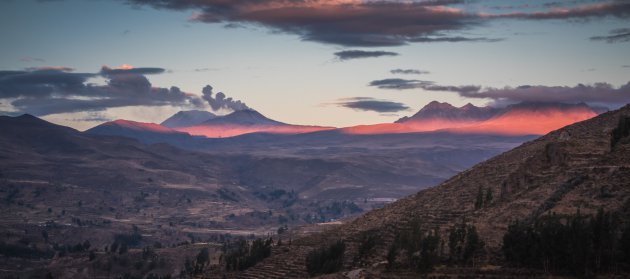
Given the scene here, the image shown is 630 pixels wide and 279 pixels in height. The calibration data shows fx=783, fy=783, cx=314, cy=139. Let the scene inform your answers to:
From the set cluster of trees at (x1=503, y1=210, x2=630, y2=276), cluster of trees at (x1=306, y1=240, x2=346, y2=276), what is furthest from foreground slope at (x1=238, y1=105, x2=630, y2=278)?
cluster of trees at (x1=503, y1=210, x2=630, y2=276)

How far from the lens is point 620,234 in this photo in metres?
97.8

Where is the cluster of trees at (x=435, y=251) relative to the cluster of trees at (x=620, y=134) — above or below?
below

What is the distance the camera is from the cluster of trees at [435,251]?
339 ft

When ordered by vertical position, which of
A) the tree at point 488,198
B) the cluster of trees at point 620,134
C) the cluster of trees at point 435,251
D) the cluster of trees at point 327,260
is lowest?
the cluster of trees at point 327,260

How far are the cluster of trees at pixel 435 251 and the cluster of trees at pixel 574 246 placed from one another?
4.72 m

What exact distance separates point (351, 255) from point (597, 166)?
135ft

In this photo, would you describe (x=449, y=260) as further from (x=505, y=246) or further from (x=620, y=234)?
(x=620, y=234)

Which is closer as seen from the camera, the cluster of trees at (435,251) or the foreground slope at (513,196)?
the cluster of trees at (435,251)

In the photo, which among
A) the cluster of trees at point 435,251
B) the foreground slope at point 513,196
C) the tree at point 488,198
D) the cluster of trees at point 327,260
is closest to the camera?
the cluster of trees at point 435,251

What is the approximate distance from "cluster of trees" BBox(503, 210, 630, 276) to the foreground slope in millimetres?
4162

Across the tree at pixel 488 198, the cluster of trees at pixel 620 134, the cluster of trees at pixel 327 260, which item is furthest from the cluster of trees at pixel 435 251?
the cluster of trees at pixel 620 134

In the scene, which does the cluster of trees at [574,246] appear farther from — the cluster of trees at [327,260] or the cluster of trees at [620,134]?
the cluster of trees at [327,260]

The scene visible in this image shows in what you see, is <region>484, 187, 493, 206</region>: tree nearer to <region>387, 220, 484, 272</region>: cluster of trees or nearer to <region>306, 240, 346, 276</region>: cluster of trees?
<region>387, 220, 484, 272</region>: cluster of trees

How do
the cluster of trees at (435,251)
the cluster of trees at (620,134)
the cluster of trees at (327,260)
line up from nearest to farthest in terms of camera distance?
1. the cluster of trees at (435,251)
2. the cluster of trees at (327,260)
3. the cluster of trees at (620,134)
